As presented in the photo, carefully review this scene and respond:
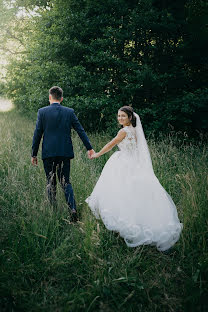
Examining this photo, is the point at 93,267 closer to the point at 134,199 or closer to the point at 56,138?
the point at 134,199

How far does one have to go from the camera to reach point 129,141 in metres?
3.70

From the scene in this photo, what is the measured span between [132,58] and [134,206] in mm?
6100

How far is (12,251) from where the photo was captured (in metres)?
2.95

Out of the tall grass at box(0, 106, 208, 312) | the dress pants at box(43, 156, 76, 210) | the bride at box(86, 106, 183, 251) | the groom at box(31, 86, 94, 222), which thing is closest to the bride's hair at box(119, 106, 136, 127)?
the bride at box(86, 106, 183, 251)

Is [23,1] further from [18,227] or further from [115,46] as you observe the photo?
[18,227]

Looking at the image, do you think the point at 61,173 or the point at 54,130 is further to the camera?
the point at 61,173

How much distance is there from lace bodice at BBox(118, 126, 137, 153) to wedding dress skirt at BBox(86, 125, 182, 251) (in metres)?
0.02

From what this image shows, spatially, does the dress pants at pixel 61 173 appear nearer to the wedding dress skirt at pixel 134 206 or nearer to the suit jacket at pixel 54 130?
the suit jacket at pixel 54 130

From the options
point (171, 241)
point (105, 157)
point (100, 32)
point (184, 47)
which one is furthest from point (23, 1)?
point (171, 241)

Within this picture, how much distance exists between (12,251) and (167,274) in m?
1.85

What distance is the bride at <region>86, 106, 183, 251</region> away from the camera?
315cm

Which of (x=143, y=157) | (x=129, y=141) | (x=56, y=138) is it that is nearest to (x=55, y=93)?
(x=56, y=138)

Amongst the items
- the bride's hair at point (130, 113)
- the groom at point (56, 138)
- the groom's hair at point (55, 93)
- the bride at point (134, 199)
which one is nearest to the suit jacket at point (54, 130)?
the groom at point (56, 138)

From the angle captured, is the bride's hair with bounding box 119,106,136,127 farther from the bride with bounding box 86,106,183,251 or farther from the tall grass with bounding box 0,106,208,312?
the tall grass with bounding box 0,106,208,312
